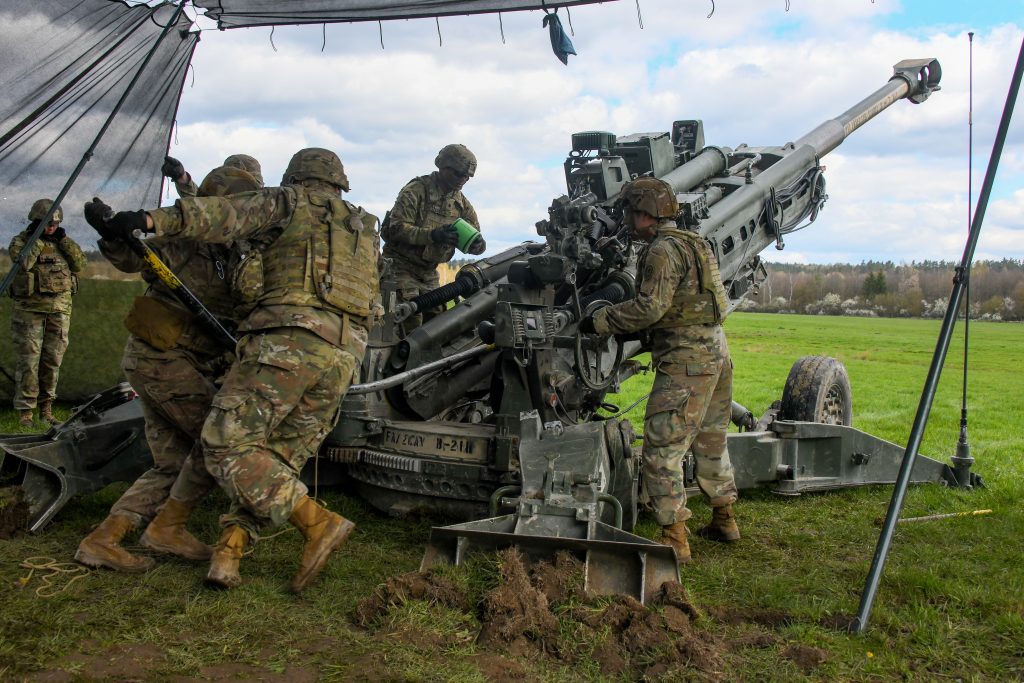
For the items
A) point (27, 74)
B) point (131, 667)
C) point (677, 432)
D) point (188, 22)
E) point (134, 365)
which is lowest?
point (131, 667)

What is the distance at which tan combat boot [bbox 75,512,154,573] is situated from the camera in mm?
4660

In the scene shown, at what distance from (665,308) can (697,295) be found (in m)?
0.26

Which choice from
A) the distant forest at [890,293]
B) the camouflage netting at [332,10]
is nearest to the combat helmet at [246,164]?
the camouflage netting at [332,10]

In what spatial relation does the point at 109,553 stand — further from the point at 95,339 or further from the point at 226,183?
the point at 95,339

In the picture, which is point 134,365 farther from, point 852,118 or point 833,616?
point 852,118

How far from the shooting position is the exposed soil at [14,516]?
5129mm

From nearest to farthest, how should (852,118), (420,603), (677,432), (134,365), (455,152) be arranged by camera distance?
(420,603) → (134,365) → (677,432) → (455,152) → (852,118)

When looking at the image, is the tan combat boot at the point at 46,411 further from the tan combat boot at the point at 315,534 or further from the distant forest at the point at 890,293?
the distant forest at the point at 890,293

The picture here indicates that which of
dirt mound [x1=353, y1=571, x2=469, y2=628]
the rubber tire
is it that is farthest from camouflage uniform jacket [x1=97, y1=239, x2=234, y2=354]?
the rubber tire

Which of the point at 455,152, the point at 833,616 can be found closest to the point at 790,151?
the point at 455,152

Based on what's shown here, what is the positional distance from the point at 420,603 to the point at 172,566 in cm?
153

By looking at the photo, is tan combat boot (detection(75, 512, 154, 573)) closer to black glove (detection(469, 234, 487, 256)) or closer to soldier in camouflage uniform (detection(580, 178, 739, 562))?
soldier in camouflage uniform (detection(580, 178, 739, 562))

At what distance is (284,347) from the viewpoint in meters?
4.49

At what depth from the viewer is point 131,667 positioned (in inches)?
140
